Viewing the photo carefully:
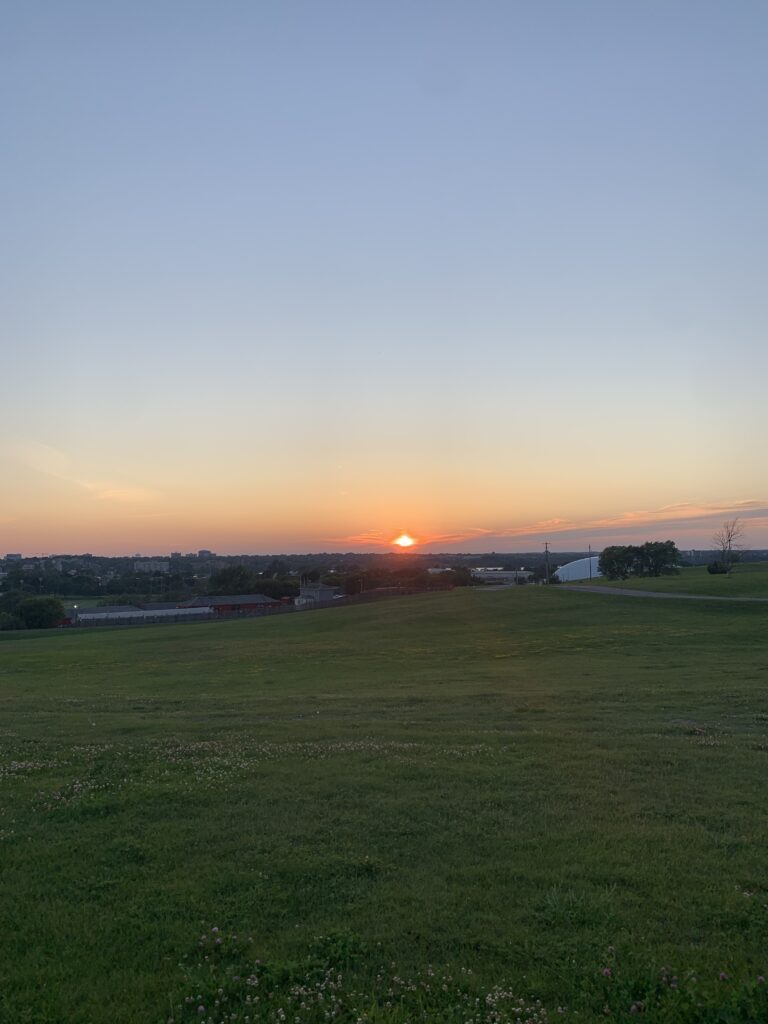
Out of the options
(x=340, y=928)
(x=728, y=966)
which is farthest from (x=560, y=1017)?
(x=340, y=928)

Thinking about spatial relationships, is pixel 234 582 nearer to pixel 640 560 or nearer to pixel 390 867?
pixel 640 560

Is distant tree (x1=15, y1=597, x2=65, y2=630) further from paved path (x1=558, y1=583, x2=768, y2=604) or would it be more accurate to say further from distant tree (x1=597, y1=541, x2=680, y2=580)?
distant tree (x1=597, y1=541, x2=680, y2=580)

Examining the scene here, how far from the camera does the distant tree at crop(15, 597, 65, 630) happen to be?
8628 centimetres

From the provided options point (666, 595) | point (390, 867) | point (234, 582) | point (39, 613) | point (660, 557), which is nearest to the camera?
point (390, 867)

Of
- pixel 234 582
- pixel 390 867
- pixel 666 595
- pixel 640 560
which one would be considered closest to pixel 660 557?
pixel 640 560

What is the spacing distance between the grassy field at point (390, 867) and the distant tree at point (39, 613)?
78.5 m

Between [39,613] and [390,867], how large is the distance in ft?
300

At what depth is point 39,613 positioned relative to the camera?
86812mm

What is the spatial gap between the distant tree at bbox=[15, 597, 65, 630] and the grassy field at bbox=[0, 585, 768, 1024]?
78.5 metres

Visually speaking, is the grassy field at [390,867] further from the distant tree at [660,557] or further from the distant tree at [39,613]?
the distant tree at [660,557]

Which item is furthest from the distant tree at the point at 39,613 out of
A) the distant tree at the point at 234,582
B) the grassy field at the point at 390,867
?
the grassy field at the point at 390,867

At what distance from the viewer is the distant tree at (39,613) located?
86.3 metres

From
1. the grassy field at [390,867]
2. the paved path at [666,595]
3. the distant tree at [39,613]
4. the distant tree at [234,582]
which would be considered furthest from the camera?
the distant tree at [234,582]

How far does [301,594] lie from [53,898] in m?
124
